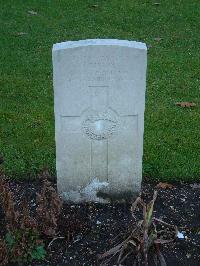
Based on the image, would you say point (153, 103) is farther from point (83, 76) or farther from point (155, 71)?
point (83, 76)

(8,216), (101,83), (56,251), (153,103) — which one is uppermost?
(101,83)

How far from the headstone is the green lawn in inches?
27.8

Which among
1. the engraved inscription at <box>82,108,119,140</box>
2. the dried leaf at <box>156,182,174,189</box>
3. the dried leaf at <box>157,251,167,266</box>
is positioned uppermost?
the engraved inscription at <box>82,108,119,140</box>

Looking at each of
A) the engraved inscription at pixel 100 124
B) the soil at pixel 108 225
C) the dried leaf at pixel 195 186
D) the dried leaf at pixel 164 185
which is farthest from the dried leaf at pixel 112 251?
the dried leaf at pixel 195 186

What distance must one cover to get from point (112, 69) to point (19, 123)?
2180mm

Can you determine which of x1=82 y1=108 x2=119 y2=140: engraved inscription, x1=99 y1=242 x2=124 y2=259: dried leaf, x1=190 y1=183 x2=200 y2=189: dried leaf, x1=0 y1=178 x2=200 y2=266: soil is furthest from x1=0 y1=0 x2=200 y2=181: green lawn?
x1=99 y1=242 x2=124 y2=259: dried leaf

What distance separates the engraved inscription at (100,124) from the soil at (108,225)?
2.04ft

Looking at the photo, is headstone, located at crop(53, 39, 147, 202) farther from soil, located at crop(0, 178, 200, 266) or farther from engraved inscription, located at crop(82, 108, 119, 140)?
soil, located at crop(0, 178, 200, 266)

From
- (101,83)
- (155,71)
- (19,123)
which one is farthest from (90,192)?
(155,71)

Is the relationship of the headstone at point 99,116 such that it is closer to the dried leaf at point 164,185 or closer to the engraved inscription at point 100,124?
the engraved inscription at point 100,124

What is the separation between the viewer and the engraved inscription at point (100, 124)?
415 cm

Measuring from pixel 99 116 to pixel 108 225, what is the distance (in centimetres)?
84

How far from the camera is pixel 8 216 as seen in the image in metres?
3.84

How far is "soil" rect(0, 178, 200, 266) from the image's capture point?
3.96m
